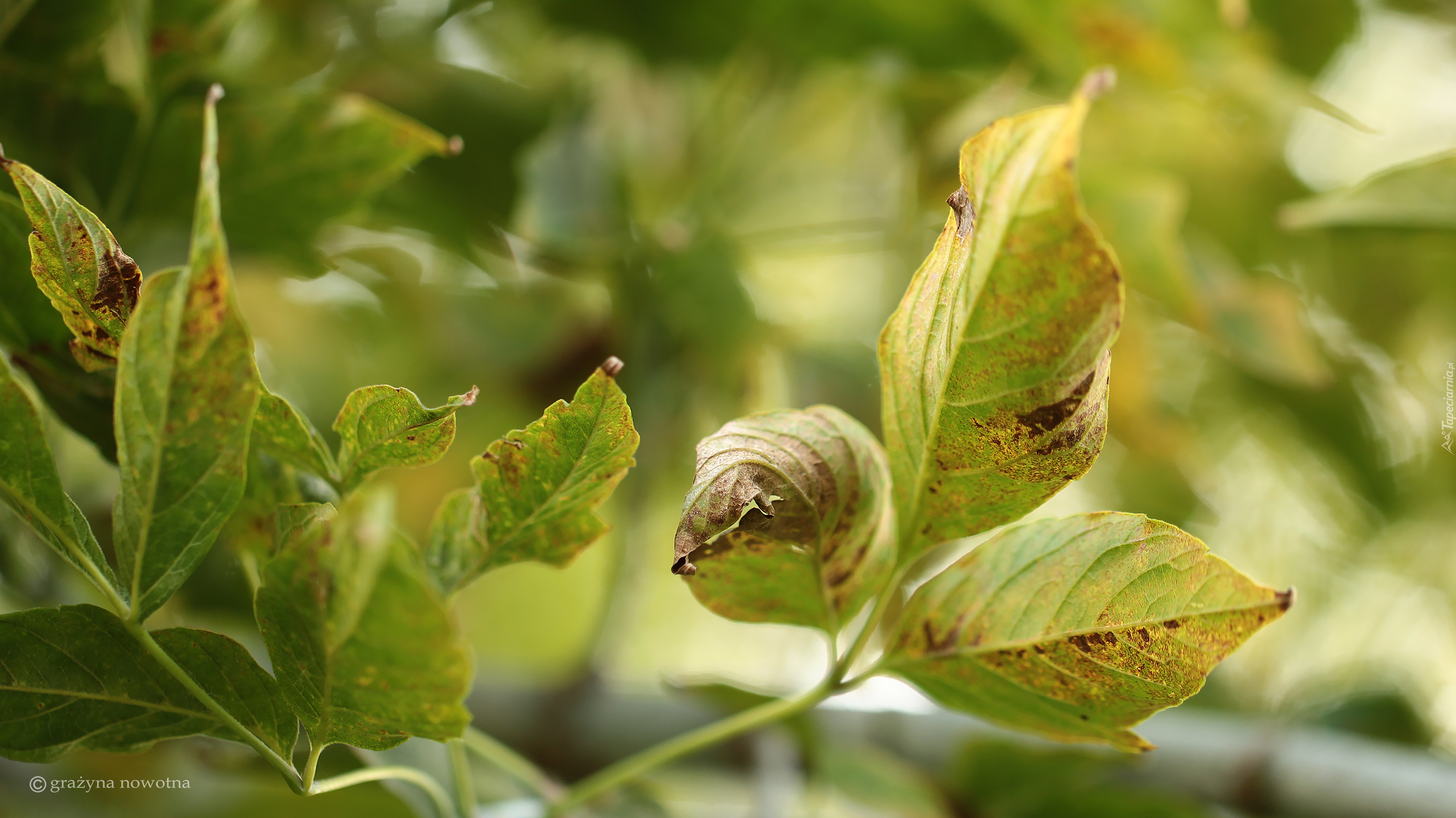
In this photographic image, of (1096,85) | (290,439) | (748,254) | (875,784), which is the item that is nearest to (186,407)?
(290,439)

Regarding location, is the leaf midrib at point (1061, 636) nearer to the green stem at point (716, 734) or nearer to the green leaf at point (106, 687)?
the green stem at point (716, 734)

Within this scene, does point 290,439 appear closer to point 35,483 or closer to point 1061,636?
point 35,483

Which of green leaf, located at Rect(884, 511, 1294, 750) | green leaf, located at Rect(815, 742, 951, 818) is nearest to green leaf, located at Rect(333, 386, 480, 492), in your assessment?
green leaf, located at Rect(884, 511, 1294, 750)

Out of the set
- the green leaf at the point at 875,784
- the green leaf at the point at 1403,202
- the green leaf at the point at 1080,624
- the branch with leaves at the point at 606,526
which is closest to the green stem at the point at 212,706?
the branch with leaves at the point at 606,526

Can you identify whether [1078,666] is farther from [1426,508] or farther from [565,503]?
[1426,508]

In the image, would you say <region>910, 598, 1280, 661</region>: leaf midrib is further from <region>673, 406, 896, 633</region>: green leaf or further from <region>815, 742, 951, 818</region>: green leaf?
<region>815, 742, 951, 818</region>: green leaf
